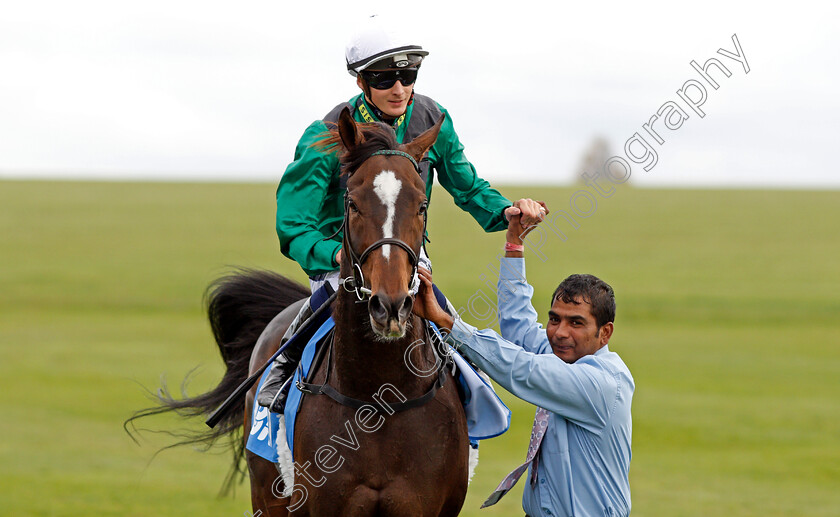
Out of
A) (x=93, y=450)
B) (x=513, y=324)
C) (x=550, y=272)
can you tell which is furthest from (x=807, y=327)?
(x=513, y=324)

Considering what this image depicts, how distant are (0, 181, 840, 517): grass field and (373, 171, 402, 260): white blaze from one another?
256 inches

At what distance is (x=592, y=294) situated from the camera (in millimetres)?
4207

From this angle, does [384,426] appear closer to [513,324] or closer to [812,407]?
[513,324]

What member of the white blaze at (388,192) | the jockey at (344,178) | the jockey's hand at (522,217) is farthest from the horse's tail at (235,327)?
the white blaze at (388,192)

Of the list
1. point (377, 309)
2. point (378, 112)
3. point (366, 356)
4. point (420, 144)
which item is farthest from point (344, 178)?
point (377, 309)

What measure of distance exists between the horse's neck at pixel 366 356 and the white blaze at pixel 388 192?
453 mm

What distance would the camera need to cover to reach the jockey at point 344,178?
452 centimetres

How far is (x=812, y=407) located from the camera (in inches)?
628

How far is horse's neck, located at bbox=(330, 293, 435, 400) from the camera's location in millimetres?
4043

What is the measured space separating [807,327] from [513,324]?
2193cm

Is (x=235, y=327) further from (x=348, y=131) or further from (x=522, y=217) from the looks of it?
(x=348, y=131)

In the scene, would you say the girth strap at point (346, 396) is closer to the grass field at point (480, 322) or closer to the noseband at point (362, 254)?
the noseband at point (362, 254)

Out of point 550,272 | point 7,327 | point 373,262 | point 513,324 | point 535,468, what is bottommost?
point 7,327

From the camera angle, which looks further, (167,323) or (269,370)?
(167,323)
